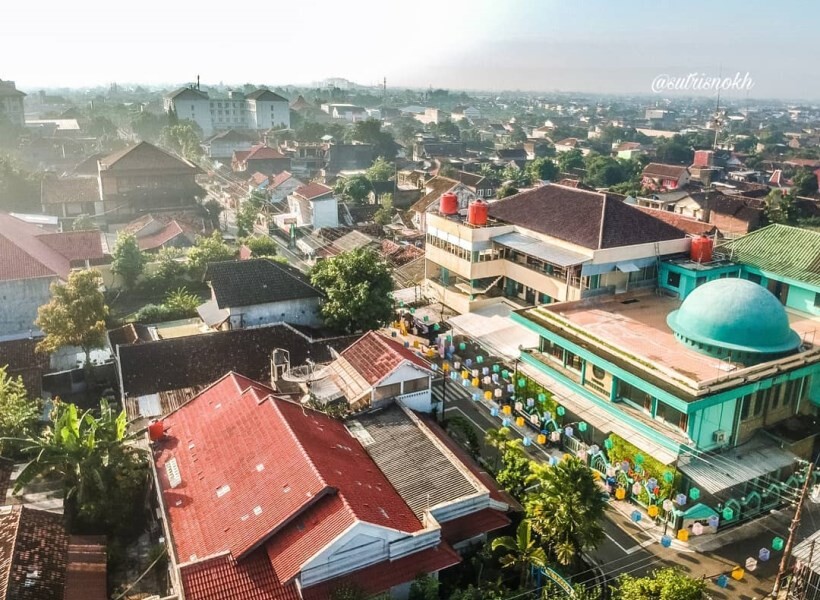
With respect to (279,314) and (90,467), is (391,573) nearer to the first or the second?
(90,467)

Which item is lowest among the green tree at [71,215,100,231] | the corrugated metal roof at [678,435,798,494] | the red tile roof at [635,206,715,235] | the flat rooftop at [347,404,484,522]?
the corrugated metal roof at [678,435,798,494]

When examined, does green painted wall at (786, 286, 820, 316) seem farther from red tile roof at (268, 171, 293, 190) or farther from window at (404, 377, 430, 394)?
red tile roof at (268, 171, 293, 190)

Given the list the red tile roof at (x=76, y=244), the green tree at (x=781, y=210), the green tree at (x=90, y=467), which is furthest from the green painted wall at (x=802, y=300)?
the red tile roof at (x=76, y=244)

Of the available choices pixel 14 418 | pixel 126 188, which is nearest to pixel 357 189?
pixel 126 188

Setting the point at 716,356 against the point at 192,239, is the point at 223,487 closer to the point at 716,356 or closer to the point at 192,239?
the point at 716,356

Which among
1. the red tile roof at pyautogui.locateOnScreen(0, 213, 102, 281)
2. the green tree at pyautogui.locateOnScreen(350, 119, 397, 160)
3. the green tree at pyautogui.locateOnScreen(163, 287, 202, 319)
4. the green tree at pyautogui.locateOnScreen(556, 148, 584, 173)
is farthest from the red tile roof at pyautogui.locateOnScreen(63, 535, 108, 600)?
the green tree at pyautogui.locateOnScreen(556, 148, 584, 173)

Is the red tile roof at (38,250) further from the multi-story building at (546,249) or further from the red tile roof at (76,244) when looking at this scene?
the multi-story building at (546,249)
